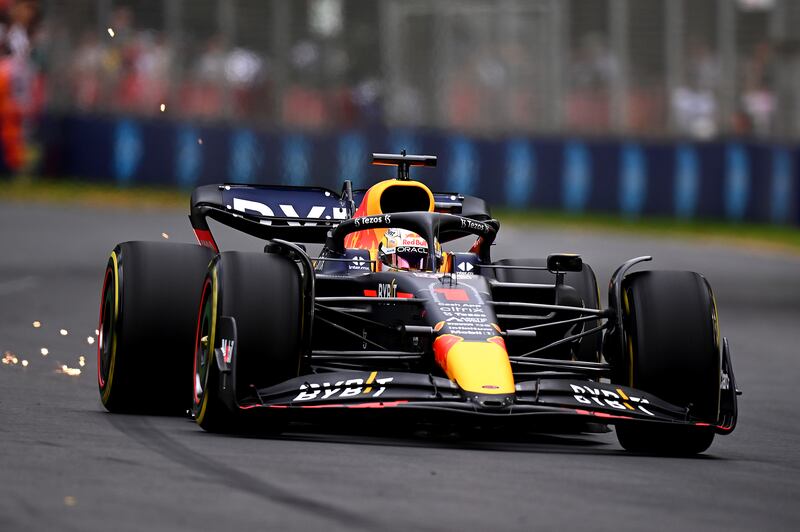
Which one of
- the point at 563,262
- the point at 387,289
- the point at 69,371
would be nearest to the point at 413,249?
the point at 387,289

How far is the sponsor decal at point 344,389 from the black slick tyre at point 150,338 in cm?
147

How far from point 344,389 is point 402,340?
97cm

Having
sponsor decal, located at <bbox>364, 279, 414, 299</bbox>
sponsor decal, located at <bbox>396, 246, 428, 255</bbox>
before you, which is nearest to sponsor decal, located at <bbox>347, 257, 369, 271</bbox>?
sponsor decal, located at <bbox>396, 246, 428, 255</bbox>

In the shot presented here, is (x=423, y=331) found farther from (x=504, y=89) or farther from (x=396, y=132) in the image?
(x=504, y=89)

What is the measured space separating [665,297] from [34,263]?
1319cm

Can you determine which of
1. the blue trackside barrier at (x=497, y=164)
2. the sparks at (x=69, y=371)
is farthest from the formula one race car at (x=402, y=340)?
the blue trackside barrier at (x=497, y=164)

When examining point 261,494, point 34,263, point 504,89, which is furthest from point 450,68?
point 261,494

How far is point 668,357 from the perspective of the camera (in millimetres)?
9922

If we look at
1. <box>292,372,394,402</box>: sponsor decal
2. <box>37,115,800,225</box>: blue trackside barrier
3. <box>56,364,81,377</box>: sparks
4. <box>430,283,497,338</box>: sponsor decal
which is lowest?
<box>37,115,800,225</box>: blue trackside barrier

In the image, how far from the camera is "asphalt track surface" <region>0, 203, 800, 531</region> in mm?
7156

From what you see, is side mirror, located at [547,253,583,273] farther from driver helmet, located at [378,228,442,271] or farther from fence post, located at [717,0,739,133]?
fence post, located at [717,0,739,133]

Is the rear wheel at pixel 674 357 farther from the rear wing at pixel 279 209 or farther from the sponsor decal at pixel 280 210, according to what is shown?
the sponsor decal at pixel 280 210

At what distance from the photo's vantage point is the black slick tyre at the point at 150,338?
10.6 m

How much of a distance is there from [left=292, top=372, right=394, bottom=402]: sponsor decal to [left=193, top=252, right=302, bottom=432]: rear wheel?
0.19 m
